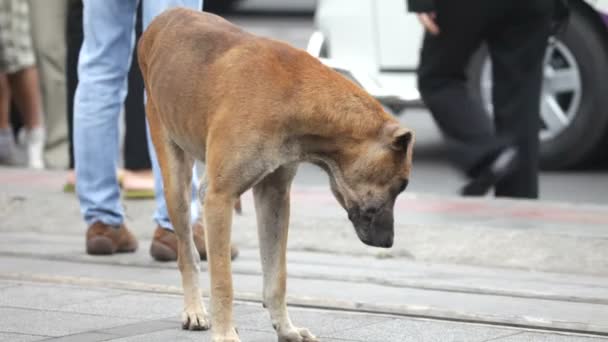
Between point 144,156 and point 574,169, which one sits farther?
point 574,169

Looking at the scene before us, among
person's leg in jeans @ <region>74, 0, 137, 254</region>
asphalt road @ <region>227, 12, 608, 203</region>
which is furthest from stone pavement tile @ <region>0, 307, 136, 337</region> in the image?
asphalt road @ <region>227, 12, 608, 203</region>

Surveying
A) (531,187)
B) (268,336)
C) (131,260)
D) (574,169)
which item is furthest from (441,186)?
(268,336)

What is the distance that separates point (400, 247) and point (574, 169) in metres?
3.42

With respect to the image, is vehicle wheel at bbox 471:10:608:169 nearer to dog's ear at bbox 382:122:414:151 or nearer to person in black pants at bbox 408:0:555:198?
person in black pants at bbox 408:0:555:198

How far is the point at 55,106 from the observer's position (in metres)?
9.44

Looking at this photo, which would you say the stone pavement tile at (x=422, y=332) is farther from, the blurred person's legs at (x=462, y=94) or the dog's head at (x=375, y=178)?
the blurred person's legs at (x=462, y=94)

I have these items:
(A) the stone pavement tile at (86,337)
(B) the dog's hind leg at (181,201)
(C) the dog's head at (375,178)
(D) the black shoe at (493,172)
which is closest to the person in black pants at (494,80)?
(D) the black shoe at (493,172)

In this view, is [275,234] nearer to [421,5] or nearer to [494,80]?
[421,5]

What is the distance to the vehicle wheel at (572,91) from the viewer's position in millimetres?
8680

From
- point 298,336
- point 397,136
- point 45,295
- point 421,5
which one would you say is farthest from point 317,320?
point 421,5

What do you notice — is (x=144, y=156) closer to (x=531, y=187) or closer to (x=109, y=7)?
(x=109, y=7)

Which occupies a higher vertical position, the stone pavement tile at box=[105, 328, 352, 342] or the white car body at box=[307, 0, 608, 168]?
the stone pavement tile at box=[105, 328, 352, 342]

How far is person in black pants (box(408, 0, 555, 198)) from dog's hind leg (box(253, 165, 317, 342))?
2.95 m

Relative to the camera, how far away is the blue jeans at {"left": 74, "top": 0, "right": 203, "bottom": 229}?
5887 mm
